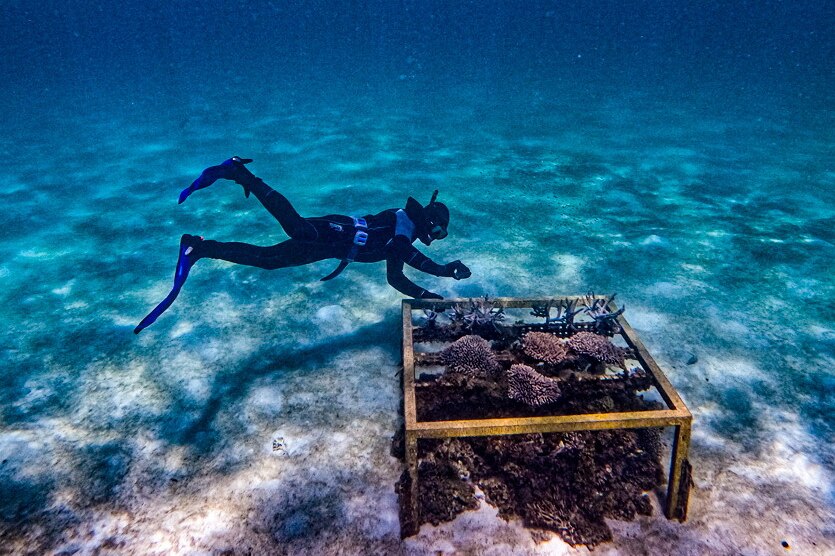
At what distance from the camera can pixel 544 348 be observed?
14.6 feet

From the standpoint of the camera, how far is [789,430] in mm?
4633

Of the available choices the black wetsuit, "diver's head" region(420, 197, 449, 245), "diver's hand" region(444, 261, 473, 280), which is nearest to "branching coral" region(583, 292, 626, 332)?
"diver's hand" region(444, 261, 473, 280)

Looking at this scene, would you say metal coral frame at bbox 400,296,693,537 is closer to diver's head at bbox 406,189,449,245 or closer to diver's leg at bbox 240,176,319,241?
diver's head at bbox 406,189,449,245

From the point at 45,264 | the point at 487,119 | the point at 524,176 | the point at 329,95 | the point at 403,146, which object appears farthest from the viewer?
the point at 329,95

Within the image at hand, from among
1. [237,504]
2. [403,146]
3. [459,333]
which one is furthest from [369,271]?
[403,146]

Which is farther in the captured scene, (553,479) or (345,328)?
(345,328)

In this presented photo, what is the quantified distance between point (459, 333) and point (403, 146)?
13825 millimetres

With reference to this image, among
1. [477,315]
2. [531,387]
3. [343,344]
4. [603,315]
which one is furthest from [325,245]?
[603,315]

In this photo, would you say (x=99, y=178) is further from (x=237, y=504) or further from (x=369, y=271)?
(x=237, y=504)

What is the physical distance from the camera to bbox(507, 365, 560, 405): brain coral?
3953 mm

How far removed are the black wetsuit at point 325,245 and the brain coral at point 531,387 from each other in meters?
2.16

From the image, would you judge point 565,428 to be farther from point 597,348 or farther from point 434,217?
point 434,217

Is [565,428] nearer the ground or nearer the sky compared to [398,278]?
nearer the ground

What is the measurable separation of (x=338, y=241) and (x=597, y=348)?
3.72m
